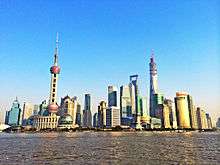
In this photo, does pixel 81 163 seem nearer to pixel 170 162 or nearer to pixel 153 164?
pixel 153 164

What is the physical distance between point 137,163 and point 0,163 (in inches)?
957

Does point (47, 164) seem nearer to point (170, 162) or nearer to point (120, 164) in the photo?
point (120, 164)

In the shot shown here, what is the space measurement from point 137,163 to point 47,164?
15.5 meters

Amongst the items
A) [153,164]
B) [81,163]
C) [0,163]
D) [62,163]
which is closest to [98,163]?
[81,163]

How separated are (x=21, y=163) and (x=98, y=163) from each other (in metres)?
13.8

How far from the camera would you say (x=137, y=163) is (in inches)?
1815

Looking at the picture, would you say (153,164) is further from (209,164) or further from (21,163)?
(21,163)

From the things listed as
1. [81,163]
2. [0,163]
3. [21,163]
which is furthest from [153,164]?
[0,163]

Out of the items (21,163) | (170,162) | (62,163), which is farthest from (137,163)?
(21,163)

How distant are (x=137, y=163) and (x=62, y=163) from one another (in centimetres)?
1313

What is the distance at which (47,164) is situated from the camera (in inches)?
1800

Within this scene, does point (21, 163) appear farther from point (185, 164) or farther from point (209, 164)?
point (209, 164)

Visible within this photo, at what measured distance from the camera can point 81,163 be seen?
153 feet

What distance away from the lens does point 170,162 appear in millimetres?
47688
